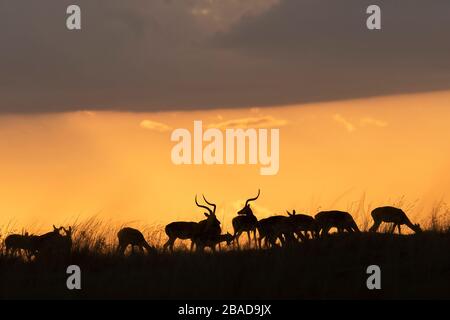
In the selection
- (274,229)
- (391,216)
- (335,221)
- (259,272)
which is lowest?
(259,272)

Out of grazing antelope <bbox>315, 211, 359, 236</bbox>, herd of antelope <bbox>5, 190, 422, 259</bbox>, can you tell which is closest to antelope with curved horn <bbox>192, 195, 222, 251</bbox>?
herd of antelope <bbox>5, 190, 422, 259</bbox>

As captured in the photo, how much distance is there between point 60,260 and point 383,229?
24.6 feet

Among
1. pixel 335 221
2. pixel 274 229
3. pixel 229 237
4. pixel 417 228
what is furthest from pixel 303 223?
pixel 417 228

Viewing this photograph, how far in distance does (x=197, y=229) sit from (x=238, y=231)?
1.22m

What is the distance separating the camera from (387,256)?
64.8 ft

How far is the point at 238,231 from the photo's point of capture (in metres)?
27.2

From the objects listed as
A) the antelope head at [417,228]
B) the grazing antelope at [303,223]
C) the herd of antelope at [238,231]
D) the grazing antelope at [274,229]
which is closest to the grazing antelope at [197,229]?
the herd of antelope at [238,231]

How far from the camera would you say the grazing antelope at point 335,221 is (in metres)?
25.1

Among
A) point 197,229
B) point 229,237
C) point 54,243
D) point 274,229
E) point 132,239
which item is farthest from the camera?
point 197,229

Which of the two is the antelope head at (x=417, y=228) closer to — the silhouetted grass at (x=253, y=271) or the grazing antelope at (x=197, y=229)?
the silhouetted grass at (x=253, y=271)

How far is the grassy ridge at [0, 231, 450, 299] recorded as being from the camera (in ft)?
55.1

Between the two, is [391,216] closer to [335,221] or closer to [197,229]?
[335,221]
